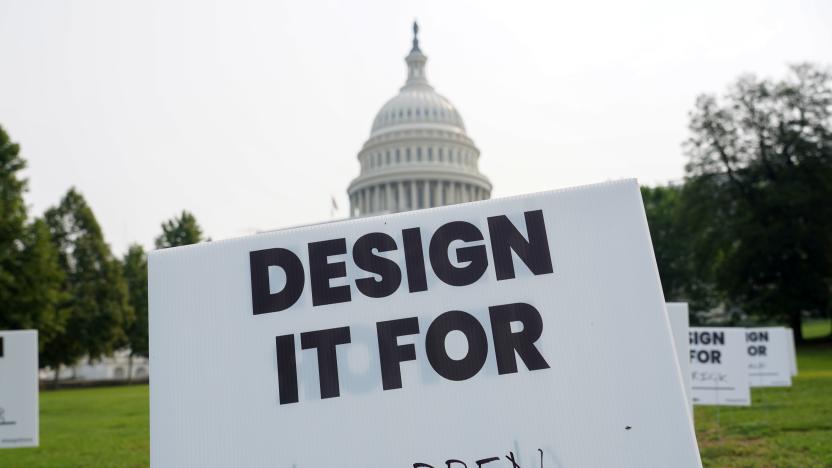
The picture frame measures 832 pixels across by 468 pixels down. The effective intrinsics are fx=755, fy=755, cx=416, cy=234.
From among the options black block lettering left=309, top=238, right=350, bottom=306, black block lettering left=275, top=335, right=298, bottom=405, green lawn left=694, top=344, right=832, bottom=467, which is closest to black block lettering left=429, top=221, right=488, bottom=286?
black block lettering left=309, top=238, right=350, bottom=306

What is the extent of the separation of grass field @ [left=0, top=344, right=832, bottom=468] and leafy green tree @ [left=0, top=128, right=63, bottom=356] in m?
12.9

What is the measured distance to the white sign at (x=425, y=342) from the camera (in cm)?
311

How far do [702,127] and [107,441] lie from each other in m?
38.5

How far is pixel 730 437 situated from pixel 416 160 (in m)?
87.3

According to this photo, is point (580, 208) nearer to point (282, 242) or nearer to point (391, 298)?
point (391, 298)

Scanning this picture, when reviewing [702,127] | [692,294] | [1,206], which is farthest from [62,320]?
[692,294]

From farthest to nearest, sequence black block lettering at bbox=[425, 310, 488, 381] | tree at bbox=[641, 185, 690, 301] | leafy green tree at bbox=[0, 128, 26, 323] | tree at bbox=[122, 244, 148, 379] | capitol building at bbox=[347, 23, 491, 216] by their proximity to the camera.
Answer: capitol building at bbox=[347, 23, 491, 216]
tree at bbox=[122, 244, 148, 379]
tree at bbox=[641, 185, 690, 301]
leafy green tree at bbox=[0, 128, 26, 323]
black block lettering at bbox=[425, 310, 488, 381]

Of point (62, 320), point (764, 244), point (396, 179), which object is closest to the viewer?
point (62, 320)

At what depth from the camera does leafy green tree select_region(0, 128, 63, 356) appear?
2922cm

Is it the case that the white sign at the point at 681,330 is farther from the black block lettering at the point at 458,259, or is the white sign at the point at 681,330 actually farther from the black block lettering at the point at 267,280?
the black block lettering at the point at 267,280

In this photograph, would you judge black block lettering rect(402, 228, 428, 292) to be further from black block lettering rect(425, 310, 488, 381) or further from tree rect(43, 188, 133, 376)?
tree rect(43, 188, 133, 376)

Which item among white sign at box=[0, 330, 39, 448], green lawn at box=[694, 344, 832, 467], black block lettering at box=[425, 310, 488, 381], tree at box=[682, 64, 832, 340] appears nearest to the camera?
black block lettering at box=[425, 310, 488, 381]

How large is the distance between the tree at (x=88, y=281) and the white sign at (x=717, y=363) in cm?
4150

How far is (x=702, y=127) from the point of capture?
142 ft
